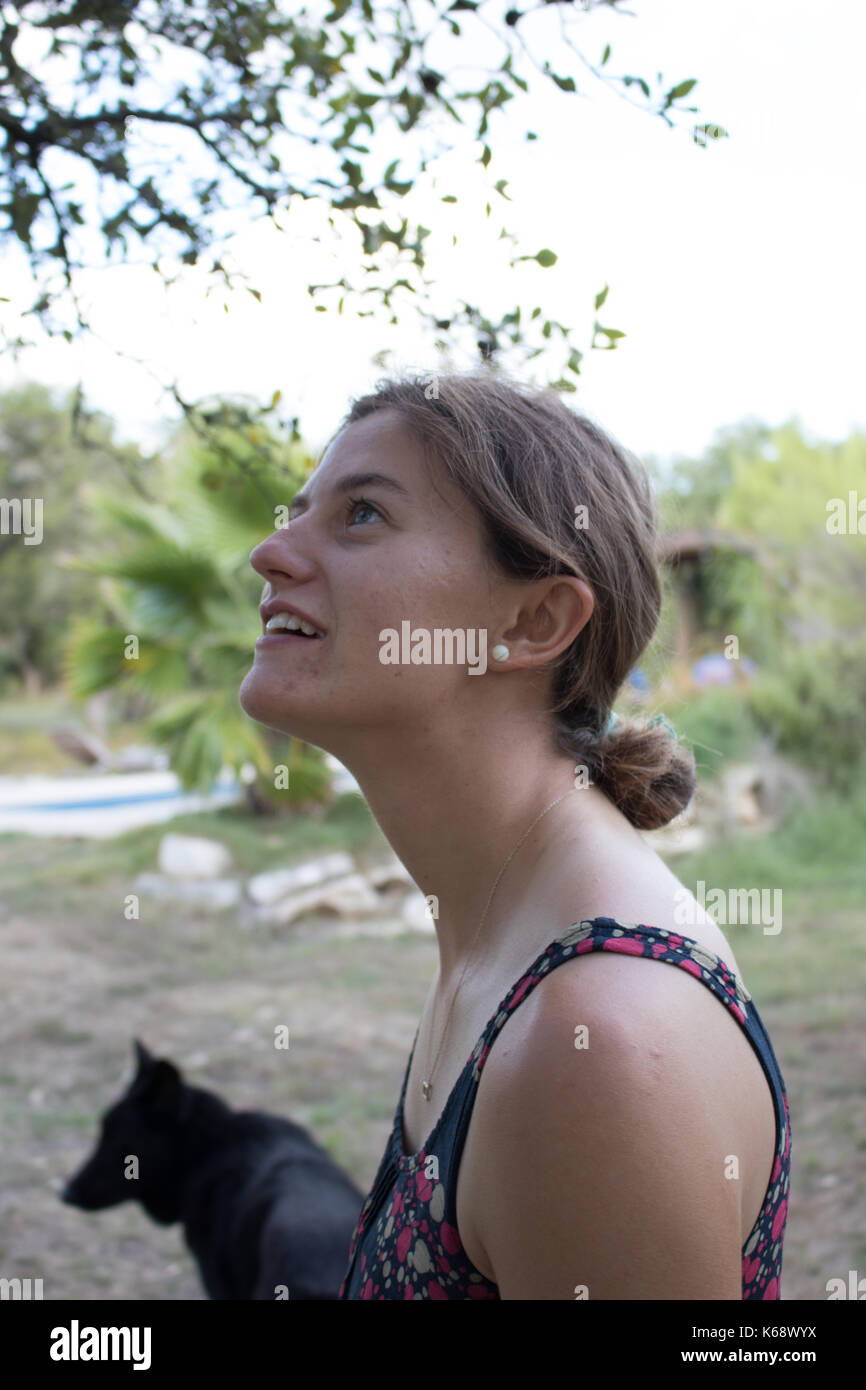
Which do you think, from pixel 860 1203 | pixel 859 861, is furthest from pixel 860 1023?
pixel 859 861

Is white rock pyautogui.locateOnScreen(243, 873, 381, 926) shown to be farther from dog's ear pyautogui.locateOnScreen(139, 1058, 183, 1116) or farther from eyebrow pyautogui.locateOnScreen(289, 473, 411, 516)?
eyebrow pyautogui.locateOnScreen(289, 473, 411, 516)

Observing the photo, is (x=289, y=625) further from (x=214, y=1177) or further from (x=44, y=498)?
(x=44, y=498)

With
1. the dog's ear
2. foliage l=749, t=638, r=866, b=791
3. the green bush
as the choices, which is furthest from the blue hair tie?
the green bush

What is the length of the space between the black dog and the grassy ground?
3.22 ft

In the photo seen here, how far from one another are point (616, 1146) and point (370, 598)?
2.53 feet

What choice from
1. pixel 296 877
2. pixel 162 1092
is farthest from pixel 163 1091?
pixel 296 877

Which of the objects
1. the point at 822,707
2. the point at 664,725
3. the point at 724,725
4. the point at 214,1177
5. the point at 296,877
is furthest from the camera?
the point at 724,725

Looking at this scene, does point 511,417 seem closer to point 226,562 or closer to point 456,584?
point 456,584

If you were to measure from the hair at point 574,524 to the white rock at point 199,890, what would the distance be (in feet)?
26.0

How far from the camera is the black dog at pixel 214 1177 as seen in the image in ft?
10.4

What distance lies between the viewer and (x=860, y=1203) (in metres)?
4.37

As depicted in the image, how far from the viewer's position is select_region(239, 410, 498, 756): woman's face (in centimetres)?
151

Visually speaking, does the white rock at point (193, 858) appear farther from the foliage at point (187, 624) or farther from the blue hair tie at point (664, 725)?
the blue hair tie at point (664, 725)

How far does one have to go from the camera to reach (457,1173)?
1.22 m
